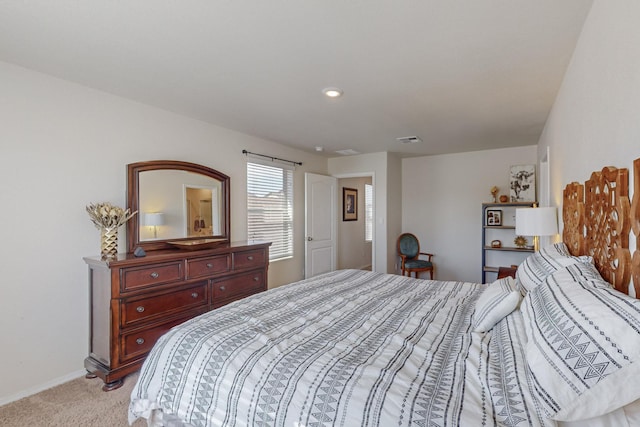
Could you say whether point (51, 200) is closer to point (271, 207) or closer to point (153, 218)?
point (153, 218)

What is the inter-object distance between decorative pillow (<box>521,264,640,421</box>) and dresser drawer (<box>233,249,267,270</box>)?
8.76 ft

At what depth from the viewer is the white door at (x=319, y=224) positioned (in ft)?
16.6

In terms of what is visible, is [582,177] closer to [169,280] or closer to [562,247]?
[562,247]

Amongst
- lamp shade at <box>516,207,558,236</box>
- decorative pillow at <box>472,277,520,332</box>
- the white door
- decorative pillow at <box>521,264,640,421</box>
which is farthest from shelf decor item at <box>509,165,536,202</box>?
decorative pillow at <box>521,264,640,421</box>

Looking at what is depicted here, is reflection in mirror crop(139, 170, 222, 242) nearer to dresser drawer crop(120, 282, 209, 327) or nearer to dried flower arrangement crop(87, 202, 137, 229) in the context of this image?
dried flower arrangement crop(87, 202, 137, 229)

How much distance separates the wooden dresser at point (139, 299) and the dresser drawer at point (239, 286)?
12 millimetres

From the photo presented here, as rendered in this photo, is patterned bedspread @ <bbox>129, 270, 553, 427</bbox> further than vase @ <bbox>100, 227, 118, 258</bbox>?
No

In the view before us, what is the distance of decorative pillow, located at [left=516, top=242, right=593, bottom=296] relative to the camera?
5.41 ft

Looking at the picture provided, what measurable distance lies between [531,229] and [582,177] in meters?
0.94

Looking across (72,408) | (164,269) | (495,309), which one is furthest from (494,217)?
(72,408)

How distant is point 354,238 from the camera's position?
22.5 ft

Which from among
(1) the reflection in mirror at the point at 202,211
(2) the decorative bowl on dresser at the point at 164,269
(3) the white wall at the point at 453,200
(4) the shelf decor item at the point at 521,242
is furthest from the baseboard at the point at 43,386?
(4) the shelf decor item at the point at 521,242

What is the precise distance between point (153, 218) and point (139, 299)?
85cm

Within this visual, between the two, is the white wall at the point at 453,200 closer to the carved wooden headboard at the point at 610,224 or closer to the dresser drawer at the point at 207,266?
the carved wooden headboard at the point at 610,224
